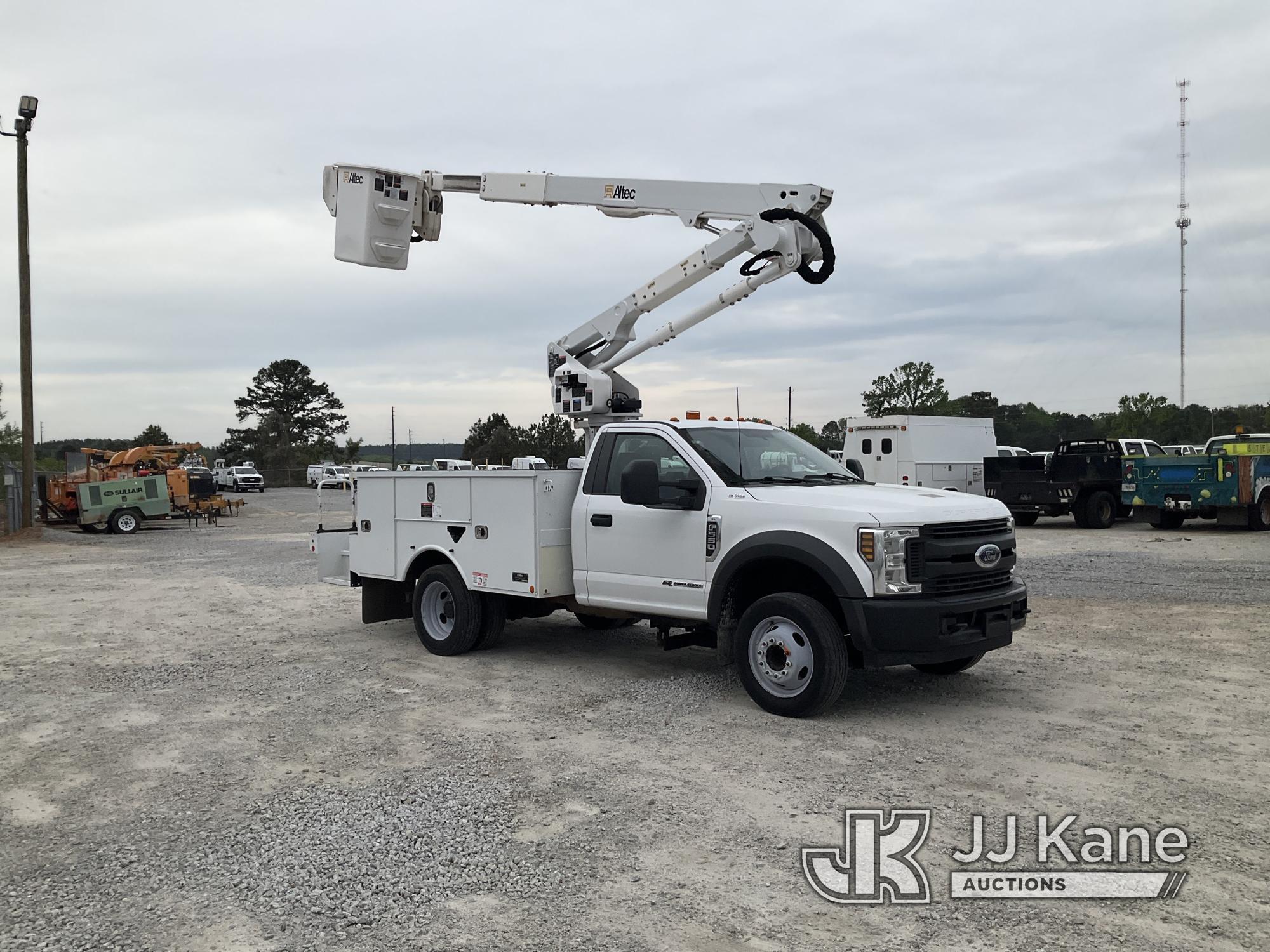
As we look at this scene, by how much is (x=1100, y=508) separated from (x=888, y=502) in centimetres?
1872

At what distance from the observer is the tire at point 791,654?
6449 mm

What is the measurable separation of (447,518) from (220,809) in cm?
411

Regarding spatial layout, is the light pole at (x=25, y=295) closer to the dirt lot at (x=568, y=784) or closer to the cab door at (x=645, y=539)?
the dirt lot at (x=568, y=784)

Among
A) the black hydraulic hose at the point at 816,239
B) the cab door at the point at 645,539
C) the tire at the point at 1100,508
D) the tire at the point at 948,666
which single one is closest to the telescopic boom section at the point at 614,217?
the black hydraulic hose at the point at 816,239

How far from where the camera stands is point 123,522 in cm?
2672

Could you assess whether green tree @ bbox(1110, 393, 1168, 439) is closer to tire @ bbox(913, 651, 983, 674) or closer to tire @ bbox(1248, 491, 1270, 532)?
tire @ bbox(1248, 491, 1270, 532)

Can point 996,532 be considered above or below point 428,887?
above

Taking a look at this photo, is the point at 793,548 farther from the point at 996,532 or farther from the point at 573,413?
the point at 573,413

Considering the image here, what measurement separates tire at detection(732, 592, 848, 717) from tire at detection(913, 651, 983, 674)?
1.39 m

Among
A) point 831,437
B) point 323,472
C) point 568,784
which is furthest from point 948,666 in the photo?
point 323,472

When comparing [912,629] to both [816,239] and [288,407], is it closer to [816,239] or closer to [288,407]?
[816,239]

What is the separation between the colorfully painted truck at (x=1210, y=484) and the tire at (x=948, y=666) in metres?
15.8

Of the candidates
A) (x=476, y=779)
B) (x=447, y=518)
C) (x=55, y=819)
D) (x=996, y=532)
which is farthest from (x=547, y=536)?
(x=55, y=819)

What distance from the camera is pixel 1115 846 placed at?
14.8 ft
